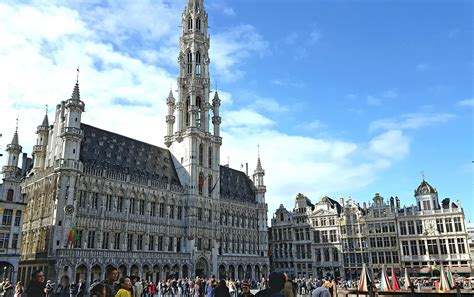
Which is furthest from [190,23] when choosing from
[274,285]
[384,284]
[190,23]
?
[274,285]

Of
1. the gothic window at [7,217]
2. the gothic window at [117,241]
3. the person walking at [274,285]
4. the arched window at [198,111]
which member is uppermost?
the arched window at [198,111]

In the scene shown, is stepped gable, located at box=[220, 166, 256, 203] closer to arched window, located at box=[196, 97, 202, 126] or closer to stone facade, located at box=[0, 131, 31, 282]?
arched window, located at box=[196, 97, 202, 126]

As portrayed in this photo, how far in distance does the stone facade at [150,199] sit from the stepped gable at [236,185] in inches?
10.8

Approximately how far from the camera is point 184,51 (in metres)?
70.8

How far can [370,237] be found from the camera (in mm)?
66812

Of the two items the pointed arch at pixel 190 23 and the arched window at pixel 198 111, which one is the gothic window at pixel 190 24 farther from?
the arched window at pixel 198 111

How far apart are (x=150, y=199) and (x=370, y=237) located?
122ft

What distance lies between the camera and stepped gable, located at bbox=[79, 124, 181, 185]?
169 ft

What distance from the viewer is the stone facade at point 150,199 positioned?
149 ft

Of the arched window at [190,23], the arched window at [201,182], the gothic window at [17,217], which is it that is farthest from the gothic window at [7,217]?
the arched window at [190,23]

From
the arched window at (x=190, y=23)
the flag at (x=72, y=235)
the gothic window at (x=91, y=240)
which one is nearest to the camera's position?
the flag at (x=72, y=235)

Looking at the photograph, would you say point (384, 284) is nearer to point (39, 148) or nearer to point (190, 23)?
point (39, 148)

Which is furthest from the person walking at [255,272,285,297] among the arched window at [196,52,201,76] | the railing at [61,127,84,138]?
the arched window at [196,52,201,76]

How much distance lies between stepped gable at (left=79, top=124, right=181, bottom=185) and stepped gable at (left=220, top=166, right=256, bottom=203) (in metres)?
11.8
